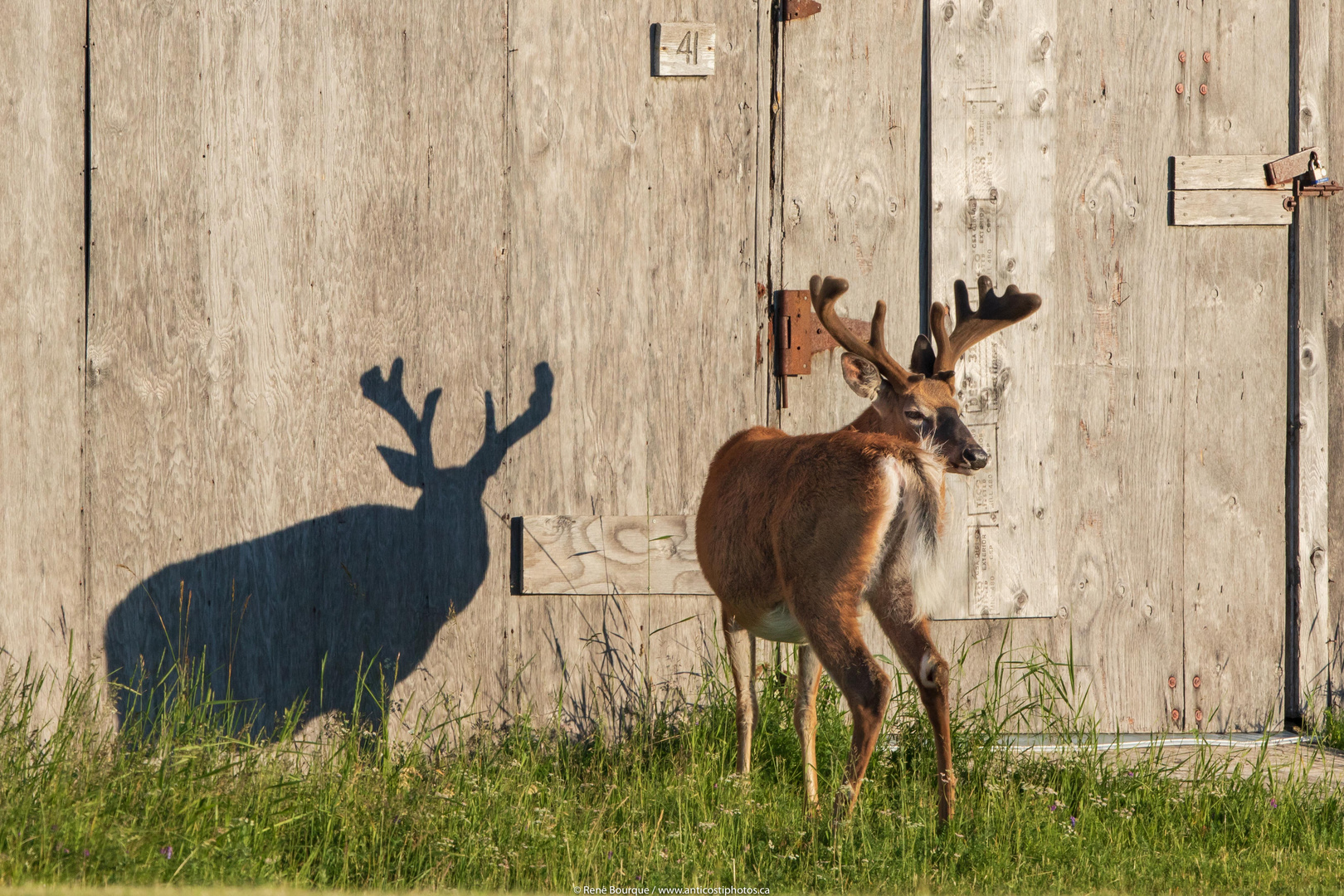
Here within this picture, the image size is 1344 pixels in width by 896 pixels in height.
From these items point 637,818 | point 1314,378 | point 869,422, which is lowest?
point 637,818

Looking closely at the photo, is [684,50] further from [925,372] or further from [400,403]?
[400,403]

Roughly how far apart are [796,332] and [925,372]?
2.66 ft

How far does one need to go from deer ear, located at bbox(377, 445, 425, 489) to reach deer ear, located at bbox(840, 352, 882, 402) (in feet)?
6.14

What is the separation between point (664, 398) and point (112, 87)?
259 centimetres

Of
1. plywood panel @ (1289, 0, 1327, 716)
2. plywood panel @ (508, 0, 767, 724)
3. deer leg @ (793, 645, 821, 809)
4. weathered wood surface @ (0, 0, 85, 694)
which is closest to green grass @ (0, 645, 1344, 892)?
deer leg @ (793, 645, 821, 809)

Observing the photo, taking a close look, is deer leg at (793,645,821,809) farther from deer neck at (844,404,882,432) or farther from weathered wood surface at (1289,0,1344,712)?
weathered wood surface at (1289,0,1344,712)

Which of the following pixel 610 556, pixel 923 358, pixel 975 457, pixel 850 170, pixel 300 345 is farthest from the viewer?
pixel 850 170

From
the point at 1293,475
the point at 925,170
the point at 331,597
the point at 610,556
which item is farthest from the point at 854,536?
the point at 1293,475

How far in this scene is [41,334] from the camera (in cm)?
433

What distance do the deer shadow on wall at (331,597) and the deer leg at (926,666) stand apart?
1811 mm

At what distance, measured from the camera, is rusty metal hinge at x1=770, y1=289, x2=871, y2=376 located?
4.62 m

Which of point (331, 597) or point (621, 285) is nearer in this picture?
point (331, 597)

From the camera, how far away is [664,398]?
461 cm

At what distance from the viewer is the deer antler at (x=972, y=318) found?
386 cm
